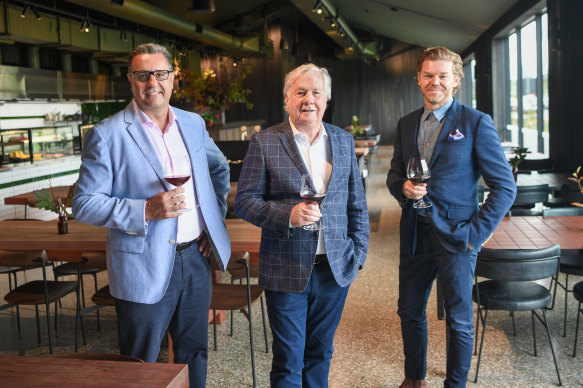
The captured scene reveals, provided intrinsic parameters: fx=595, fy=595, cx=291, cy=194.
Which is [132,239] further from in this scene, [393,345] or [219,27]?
[219,27]

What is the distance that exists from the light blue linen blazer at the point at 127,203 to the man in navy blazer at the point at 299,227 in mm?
351

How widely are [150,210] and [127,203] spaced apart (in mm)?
98

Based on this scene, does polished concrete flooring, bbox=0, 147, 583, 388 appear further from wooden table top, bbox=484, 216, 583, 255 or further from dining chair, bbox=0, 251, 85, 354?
wooden table top, bbox=484, 216, 583, 255

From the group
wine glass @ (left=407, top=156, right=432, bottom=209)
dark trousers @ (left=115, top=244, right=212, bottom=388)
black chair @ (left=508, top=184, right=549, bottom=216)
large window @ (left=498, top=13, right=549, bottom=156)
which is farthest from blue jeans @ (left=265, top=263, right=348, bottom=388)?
large window @ (left=498, top=13, right=549, bottom=156)

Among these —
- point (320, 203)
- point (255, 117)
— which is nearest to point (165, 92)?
point (320, 203)

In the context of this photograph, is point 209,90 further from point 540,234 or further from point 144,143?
point 144,143

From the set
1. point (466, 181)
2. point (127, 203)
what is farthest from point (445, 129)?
point (127, 203)

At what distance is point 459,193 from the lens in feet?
9.11

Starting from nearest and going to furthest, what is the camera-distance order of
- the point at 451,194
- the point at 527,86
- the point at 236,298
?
the point at 451,194 → the point at 236,298 → the point at 527,86

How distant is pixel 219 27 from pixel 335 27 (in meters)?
5.00

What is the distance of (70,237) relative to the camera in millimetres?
4004

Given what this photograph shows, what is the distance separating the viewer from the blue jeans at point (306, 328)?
2.41m

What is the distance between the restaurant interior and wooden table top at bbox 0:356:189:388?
0.02m

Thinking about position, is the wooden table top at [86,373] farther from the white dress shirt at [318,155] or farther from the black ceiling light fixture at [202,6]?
the black ceiling light fixture at [202,6]
